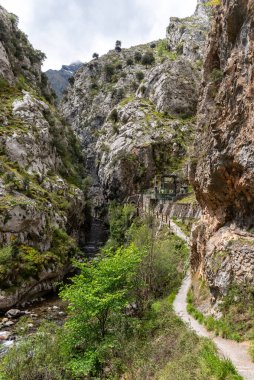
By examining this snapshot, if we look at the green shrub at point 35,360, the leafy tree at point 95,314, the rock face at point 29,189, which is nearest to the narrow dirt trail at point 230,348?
the leafy tree at point 95,314

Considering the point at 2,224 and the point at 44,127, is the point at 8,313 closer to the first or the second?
the point at 2,224

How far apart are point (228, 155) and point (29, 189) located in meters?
33.9

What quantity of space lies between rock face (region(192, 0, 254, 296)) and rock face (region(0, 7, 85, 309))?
67.9 feet

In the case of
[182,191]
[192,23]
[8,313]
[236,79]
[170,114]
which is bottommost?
[8,313]

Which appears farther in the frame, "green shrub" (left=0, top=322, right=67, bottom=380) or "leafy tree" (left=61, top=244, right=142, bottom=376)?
"leafy tree" (left=61, top=244, right=142, bottom=376)

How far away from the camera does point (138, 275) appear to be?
25.0 m

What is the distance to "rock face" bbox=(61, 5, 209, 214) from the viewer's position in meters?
74.1

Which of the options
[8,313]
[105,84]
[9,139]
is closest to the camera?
[8,313]

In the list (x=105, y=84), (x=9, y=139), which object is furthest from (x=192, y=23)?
(x=9, y=139)

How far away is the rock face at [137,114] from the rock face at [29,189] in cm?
1170

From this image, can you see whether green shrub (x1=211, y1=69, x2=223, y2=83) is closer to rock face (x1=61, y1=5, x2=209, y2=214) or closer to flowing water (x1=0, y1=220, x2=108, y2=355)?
flowing water (x1=0, y1=220, x2=108, y2=355)

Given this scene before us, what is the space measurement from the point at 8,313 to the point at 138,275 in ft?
45.7

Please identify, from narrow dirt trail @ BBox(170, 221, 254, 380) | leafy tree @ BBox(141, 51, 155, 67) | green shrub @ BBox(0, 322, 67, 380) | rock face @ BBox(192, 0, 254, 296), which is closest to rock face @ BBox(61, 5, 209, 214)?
leafy tree @ BBox(141, 51, 155, 67)

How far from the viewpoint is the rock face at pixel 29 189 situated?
119 ft
